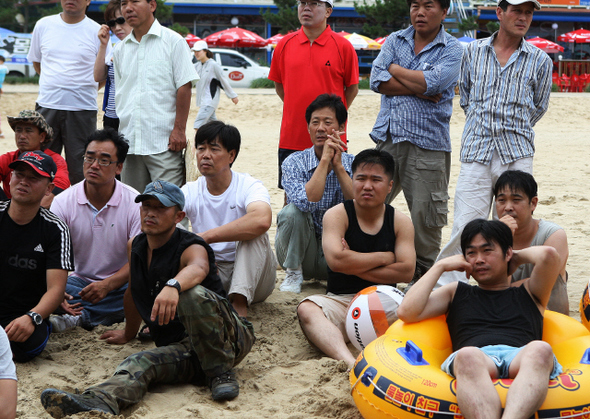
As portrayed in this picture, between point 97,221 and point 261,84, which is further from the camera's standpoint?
point 261,84

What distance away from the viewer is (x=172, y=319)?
3.16 metres

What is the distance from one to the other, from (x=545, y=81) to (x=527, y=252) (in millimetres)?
1878

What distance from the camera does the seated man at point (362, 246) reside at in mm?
3918

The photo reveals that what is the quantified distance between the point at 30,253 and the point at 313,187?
190 centimetres

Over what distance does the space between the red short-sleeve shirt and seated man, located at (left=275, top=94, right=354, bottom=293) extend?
0.58m

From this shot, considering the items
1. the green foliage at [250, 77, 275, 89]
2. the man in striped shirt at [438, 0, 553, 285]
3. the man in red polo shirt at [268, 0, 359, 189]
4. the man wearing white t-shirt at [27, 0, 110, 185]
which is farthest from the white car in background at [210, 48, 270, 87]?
the man in striped shirt at [438, 0, 553, 285]

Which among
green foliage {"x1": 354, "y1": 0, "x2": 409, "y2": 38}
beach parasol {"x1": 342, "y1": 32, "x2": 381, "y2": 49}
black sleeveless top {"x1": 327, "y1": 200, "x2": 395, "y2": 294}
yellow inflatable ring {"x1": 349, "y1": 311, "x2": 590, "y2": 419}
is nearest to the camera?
yellow inflatable ring {"x1": 349, "y1": 311, "x2": 590, "y2": 419}

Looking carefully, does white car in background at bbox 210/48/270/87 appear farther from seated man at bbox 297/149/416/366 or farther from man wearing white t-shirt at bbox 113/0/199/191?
seated man at bbox 297/149/416/366

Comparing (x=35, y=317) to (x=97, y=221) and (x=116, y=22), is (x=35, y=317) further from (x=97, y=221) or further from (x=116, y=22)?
(x=116, y=22)

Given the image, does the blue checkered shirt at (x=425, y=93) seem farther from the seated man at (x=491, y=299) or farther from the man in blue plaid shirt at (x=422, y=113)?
the seated man at (x=491, y=299)

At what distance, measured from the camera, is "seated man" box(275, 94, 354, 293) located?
4.64m

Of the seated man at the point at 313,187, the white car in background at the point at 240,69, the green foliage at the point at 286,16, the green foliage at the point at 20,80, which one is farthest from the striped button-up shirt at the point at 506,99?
the green foliage at the point at 286,16

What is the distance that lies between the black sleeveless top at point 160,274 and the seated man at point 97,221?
0.65 meters

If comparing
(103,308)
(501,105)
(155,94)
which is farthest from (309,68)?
(103,308)
